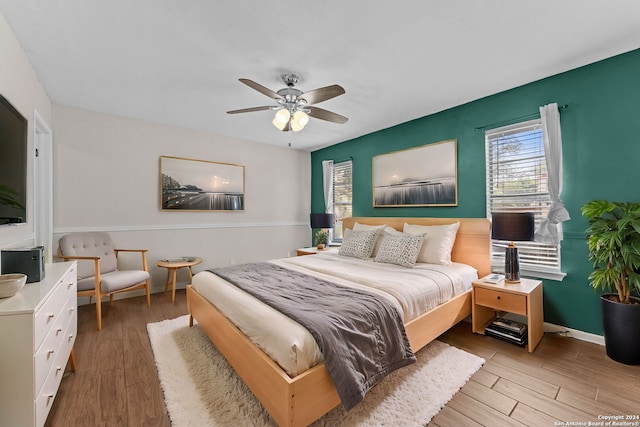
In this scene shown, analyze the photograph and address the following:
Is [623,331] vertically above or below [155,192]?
below

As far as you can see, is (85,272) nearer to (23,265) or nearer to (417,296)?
(23,265)

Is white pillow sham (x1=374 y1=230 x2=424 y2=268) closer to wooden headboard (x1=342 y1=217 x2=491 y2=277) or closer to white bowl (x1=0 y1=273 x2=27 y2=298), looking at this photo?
wooden headboard (x1=342 y1=217 x2=491 y2=277)

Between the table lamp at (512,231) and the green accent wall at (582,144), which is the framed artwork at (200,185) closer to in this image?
the green accent wall at (582,144)

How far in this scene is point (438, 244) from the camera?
318cm

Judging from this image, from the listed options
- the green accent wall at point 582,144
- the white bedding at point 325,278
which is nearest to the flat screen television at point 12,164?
the white bedding at point 325,278

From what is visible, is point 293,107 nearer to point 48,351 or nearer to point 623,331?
point 48,351

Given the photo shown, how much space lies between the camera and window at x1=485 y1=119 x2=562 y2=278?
2854 millimetres

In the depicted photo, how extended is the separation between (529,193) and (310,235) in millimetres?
4062

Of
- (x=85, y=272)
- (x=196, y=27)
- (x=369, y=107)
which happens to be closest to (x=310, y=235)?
(x=369, y=107)

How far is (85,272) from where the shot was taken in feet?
11.2

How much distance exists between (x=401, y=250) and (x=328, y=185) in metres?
2.64

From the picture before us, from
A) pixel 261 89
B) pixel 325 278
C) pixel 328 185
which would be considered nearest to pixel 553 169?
pixel 325 278

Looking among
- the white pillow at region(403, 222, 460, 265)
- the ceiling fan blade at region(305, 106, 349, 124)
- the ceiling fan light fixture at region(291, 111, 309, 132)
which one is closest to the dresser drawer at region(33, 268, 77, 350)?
Answer: the ceiling fan light fixture at region(291, 111, 309, 132)

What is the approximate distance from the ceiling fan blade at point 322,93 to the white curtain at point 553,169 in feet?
6.79
